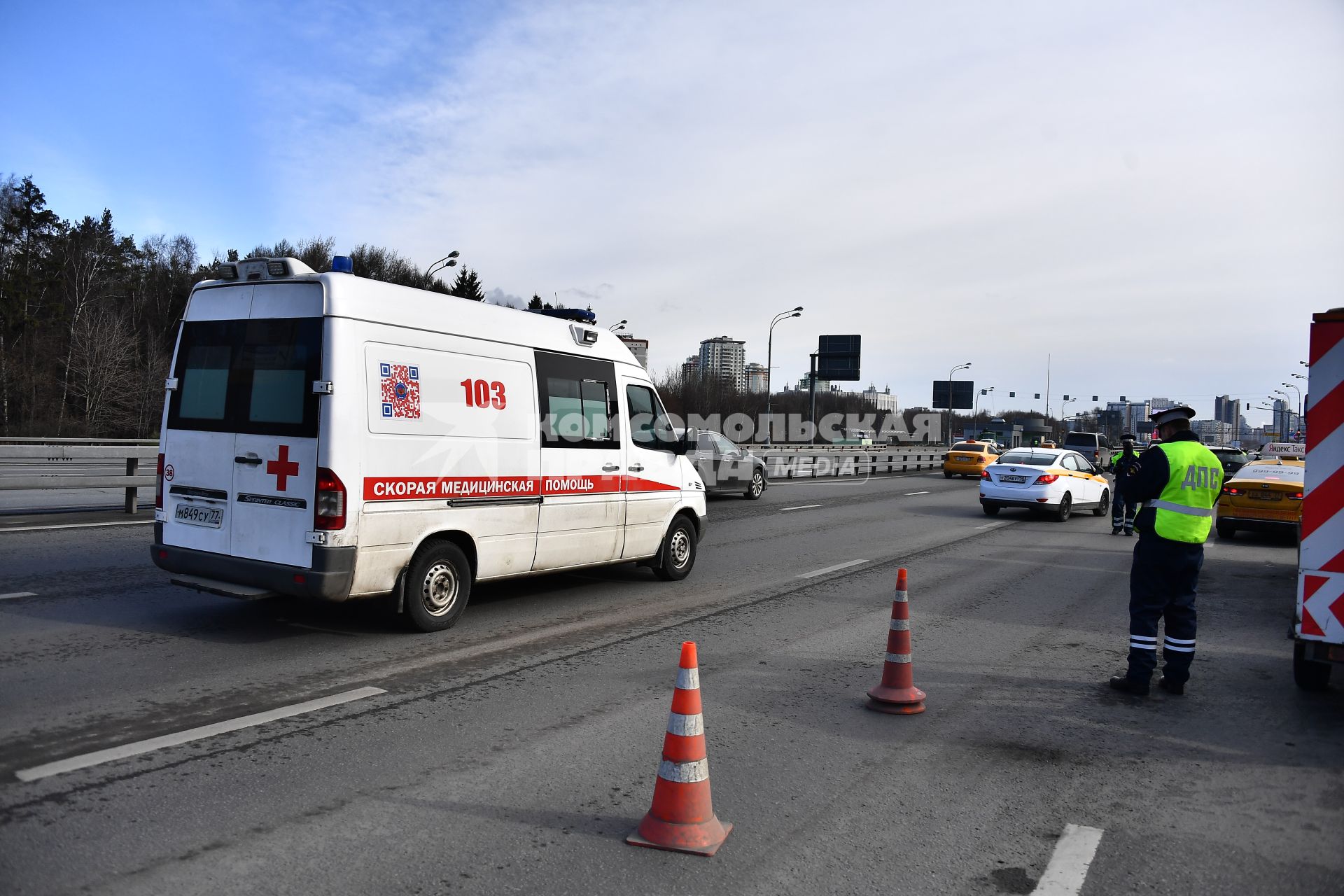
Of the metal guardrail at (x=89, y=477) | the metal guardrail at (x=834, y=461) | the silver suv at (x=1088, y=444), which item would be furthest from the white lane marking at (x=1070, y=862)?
the silver suv at (x=1088, y=444)

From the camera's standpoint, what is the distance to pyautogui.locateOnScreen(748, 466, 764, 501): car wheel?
2216 centimetres

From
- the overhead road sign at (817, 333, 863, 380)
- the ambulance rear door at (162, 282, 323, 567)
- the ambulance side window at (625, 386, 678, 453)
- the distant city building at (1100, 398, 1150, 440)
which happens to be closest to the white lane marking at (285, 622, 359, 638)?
the ambulance rear door at (162, 282, 323, 567)

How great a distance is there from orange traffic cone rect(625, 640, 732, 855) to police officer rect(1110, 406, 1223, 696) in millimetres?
3826

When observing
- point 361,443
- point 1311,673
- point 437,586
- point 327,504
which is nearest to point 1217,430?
point 1311,673

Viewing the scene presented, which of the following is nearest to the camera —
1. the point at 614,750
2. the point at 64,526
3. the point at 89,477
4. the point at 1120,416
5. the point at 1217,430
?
the point at 614,750

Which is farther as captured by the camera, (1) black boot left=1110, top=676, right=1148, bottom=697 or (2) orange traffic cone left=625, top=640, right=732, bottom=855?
(1) black boot left=1110, top=676, right=1148, bottom=697

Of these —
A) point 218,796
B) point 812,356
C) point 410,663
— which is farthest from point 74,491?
point 812,356

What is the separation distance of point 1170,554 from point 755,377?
335ft

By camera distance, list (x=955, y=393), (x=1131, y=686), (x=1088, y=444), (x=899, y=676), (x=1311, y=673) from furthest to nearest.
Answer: (x=955, y=393), (x=1088, y=444), (x=1311, y=673), (x=1131, y=686), (x=899, y=676)

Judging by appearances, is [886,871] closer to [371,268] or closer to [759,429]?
[759,429]

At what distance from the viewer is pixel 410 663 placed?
246 inches

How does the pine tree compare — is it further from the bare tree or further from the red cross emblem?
the red cross emblem

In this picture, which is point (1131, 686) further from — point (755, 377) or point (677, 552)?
point (755, 377)

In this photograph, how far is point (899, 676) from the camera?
569 cm
